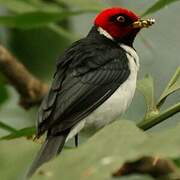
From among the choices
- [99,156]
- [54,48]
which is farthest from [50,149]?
[54,48]

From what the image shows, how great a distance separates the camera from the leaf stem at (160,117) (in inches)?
64.6

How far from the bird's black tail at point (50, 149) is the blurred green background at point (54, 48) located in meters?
0.28

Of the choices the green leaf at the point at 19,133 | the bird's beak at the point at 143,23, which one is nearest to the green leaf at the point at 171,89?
the green leaf at the point at 19,133

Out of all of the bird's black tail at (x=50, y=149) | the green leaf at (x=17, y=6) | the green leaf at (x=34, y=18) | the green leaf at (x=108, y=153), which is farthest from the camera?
the green leaf at (x=17, y=6)

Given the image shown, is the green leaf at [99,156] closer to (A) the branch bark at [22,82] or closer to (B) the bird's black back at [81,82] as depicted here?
(B) the bird's black back at [81,82]

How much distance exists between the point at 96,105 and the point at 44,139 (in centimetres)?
28

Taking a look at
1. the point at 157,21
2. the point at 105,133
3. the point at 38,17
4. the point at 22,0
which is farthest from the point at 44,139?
the point at 157,21

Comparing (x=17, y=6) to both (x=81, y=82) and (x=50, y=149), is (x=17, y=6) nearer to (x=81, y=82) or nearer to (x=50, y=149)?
(x=81, y=82)

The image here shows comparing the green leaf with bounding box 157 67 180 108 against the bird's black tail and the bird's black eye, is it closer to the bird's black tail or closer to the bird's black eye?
the bird's black tail

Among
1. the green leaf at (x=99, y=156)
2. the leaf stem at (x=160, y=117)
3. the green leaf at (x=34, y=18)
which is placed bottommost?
the green leaf at (x=34, y=18)

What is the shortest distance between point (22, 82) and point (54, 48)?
0.50 m

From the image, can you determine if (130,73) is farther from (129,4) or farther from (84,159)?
(84,159)

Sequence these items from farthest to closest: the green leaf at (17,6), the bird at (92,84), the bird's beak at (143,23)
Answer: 1. the bird's beak at (143,23)
2. the green leaf at (17,6)
3. the bird at (92,84)

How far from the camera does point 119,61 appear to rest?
286 cm
